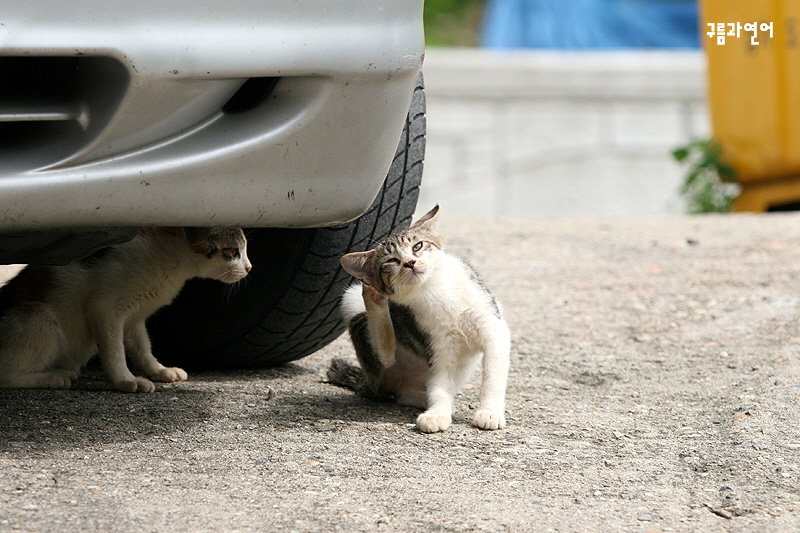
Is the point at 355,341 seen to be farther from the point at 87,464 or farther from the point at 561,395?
the point at 87,464

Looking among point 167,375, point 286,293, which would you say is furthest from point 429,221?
point 167,375

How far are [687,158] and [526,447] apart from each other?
6.30m

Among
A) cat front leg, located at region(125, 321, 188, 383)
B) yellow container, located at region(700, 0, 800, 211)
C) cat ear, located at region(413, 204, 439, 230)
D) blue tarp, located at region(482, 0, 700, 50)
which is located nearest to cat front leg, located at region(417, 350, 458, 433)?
cat ear, located at region(413, 204, 439, 230)

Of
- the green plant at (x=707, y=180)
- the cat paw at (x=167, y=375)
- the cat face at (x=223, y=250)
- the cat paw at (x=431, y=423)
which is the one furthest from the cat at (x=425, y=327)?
the green plant at (x=707, y=180)

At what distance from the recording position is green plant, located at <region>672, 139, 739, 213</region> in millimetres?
7333

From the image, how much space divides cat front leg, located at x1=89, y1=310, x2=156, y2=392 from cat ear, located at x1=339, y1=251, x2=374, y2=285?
2.61 feet

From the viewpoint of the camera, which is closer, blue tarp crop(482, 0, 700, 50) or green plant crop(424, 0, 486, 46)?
blue tarp crop(482, 0, 700, 50)

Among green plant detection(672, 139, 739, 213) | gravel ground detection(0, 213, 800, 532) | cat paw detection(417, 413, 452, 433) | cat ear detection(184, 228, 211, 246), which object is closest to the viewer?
gravel ground detection(0, 213, 800, 532)

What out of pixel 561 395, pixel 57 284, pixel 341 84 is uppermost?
pixel 341 84

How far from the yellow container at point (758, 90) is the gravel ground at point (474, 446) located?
3.05 meters

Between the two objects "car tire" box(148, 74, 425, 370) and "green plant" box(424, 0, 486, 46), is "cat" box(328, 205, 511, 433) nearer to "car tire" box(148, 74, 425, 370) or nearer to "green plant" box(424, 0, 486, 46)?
"car tire" box(148, 74, 425, 370)

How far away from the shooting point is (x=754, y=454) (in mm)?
2223

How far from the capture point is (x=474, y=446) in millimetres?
2338

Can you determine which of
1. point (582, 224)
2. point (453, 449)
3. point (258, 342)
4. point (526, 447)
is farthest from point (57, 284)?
point (582, 224)
